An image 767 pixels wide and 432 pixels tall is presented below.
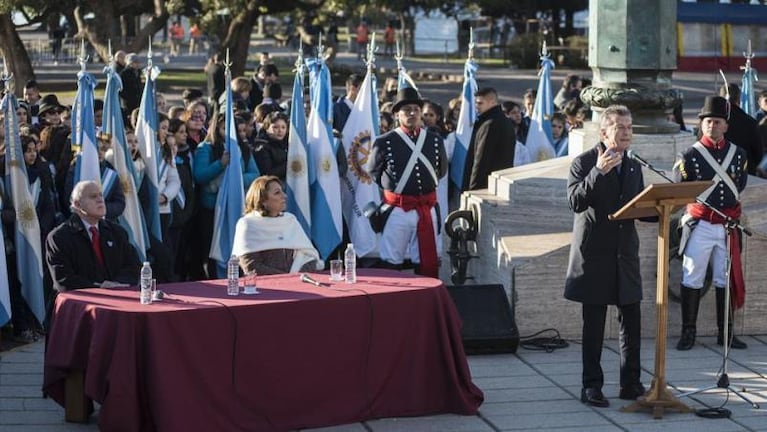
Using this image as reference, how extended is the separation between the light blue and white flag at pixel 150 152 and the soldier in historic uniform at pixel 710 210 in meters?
4.75

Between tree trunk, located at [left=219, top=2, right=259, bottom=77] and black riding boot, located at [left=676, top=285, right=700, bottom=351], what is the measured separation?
2278 cm

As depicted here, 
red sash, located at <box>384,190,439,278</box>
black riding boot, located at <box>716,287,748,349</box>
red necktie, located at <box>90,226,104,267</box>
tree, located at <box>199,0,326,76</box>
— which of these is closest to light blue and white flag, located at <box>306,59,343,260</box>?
red sash, located at <box>384,190,439,278</box>

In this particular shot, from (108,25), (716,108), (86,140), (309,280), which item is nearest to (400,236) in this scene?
(86,140)

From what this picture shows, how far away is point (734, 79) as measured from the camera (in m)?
37.1

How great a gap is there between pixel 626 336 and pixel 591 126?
3632 mm

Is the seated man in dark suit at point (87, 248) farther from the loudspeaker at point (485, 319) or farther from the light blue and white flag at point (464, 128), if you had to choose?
the light blue and white flag at point (464, 128)

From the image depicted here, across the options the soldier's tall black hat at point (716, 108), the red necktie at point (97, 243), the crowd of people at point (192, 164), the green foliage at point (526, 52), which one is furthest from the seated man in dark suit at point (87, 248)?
the green foliage at point (526, 52)

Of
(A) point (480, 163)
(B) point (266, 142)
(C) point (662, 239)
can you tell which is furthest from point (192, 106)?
(C) point (662, 239)

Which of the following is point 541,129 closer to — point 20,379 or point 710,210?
point 710,210

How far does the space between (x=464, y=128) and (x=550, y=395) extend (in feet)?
21.5

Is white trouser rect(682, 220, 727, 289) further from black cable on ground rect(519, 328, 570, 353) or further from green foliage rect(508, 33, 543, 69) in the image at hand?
green foliage rect(508, 33, 543, 69)

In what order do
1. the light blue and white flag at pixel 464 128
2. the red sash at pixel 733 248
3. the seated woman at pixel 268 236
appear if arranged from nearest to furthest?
the seated woman at pixel 268 236, the red sash at pixel 733 248, the light blue and white flag at pixel 464 128

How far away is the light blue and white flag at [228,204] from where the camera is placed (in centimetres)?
1386

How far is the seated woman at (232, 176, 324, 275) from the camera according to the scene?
10906 mm
